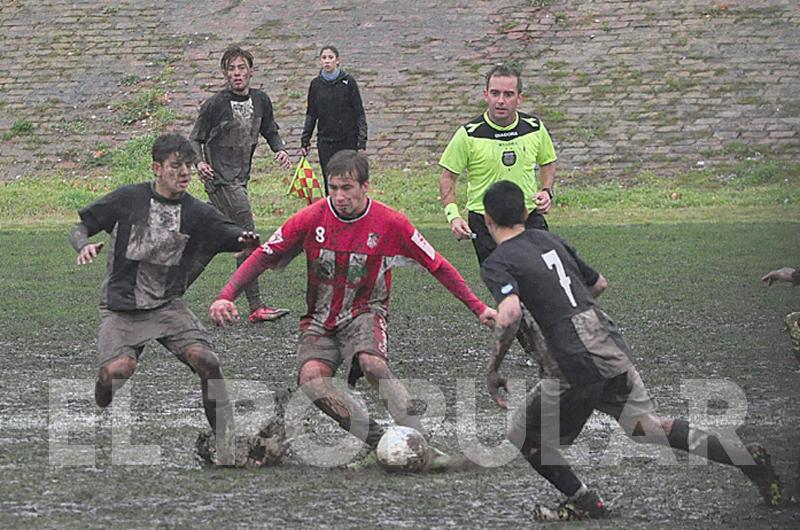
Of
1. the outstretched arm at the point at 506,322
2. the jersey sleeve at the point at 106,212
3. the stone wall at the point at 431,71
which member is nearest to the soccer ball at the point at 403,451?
the outstretched arm at the point at 506,322

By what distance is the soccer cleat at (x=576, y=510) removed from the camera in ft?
19.2

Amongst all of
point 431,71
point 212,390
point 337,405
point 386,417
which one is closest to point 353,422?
point 337,405

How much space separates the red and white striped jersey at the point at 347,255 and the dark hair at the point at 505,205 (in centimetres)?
105

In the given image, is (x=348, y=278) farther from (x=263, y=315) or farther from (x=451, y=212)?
(x=263, y=315)

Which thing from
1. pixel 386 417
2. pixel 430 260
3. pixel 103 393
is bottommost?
pixel 386 417

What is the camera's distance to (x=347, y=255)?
709 centimetres

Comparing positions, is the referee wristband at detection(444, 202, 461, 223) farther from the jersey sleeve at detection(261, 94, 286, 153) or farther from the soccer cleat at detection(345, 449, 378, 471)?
the jersey sleeve at detection(261, 94, 286, 153)

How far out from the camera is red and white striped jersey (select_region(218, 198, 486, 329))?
709cm

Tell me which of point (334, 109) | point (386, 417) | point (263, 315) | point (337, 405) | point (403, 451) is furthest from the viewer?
point (334, 109)

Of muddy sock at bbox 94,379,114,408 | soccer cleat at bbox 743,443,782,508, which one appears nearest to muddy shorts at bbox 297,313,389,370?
muddy sock at bbox 94,379,114,408

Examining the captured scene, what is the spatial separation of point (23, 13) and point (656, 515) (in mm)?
22437

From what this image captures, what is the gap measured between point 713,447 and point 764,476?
254 mm

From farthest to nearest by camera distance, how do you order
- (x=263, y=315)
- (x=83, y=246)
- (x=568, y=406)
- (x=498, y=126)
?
(x=263, y=315) < (x=498, y=126) < (x=83, y=246) < (x=568, y=406)

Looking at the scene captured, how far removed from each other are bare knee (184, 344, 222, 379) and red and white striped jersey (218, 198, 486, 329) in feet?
1.27
